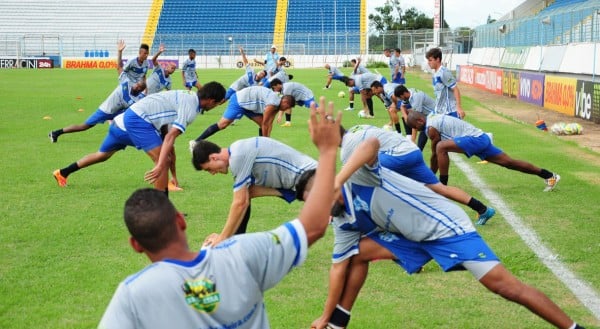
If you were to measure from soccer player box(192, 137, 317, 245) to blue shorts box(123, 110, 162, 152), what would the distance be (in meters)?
3.51

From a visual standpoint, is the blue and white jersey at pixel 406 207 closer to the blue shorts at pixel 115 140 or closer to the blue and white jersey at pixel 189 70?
the blue shorts at pixel 115 140

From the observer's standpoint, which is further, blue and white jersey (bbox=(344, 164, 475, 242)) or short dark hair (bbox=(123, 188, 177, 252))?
blue and white jersey (bbox=(344, 164, 475, 242))

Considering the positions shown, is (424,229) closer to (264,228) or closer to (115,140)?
(264,228)

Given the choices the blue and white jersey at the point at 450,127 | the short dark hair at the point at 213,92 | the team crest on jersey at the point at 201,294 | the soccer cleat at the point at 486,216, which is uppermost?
the short dark hair at the point at 213,92

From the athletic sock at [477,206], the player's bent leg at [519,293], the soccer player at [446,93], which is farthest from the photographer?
the soccer player at [446,93]

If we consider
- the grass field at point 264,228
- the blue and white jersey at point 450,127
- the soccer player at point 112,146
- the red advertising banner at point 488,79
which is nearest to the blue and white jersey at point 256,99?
the grass field at point 264,228

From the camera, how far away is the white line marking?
688cm

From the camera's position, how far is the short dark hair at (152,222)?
3121 millimetres

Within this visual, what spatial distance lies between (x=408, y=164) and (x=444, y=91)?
8.25m

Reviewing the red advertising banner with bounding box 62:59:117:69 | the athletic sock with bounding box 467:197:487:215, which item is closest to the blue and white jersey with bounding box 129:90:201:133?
the athletic sock with bounding box 467:197:487:215

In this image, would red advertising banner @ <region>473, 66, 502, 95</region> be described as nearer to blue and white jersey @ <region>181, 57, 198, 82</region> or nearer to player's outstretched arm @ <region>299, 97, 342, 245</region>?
blue and white jersey @ <region>181, 57, 198, 82</region>

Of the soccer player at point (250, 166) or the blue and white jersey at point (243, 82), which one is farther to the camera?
the blue and white jersey at point (243, 82)

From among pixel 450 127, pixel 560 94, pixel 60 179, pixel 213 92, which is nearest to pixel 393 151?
pixel 213 92

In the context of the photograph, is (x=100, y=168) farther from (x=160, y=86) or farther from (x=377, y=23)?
(x=377, y=23)
